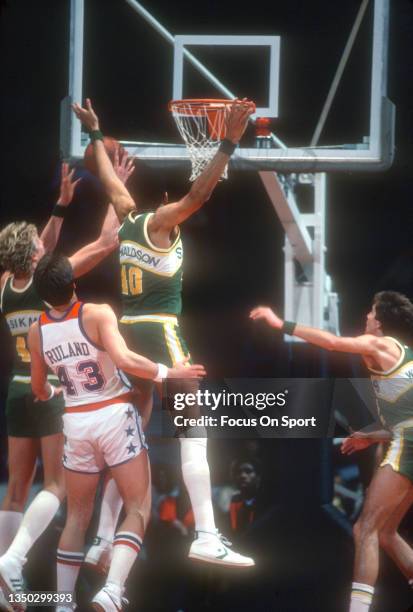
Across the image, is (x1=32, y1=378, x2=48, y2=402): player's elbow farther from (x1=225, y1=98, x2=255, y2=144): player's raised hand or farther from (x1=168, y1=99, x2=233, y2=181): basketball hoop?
(x1=225, y1=98, x2=255, y2=144): player's raised hand

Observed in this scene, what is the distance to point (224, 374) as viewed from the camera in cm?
678

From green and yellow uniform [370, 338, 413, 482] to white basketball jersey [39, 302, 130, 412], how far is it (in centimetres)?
143

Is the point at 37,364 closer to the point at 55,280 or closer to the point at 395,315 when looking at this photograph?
the point at 55,280

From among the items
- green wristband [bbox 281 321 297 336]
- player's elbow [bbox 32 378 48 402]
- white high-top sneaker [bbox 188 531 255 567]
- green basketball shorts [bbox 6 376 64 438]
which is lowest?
white high-top sneaker [bbox 188 531 255 567]

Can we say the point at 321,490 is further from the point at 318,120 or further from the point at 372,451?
the point at 318,120

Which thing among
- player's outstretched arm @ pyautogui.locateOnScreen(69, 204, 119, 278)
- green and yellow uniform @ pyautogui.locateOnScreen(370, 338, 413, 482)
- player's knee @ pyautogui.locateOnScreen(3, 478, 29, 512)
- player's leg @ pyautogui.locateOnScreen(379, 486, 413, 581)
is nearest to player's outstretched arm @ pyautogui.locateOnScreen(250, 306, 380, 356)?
green and yellow uniform @ pyautogui.locateOnScreen(370, 338, 413, 482)

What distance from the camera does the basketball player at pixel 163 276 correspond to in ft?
16.0

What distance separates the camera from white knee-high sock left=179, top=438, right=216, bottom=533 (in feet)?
16.0

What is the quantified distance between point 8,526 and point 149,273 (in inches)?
63.0

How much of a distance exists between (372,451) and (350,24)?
9.26ft

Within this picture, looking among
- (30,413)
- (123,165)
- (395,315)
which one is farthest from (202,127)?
(30,413)

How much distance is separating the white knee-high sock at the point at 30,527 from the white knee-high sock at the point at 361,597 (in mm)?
1627

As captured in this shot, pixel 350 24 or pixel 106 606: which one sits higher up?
pixel 350 24

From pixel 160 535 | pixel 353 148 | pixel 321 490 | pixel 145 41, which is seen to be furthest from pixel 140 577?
pixel 145 41
